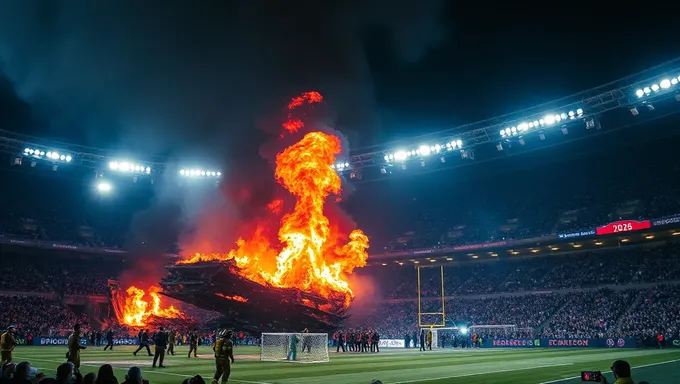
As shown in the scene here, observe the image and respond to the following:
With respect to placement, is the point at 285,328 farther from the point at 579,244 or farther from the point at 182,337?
the point at 579,244

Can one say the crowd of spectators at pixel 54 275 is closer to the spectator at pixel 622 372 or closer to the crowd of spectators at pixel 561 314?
the crowd of spectators at pixel 561 314

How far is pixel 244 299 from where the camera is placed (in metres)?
37.1

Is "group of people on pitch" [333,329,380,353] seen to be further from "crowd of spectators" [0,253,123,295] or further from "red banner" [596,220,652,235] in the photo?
"crowd of spectators" [0,253,123,295]

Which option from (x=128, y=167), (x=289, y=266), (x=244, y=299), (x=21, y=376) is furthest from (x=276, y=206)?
(x=21, y=376)

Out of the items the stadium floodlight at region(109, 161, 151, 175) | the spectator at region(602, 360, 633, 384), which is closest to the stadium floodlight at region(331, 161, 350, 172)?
the stadium floodlight at region(109, 161, 151, 175)

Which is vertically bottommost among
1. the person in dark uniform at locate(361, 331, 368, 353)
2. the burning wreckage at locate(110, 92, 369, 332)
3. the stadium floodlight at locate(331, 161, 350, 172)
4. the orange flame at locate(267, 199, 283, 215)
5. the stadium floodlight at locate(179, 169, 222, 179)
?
the person in dark uniform at locate(361, 331, 368, 353)

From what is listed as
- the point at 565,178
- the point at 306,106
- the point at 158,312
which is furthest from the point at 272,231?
the point at 565,178

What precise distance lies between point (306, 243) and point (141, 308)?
28.3 metres

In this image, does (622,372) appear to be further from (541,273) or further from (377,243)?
(377,243)

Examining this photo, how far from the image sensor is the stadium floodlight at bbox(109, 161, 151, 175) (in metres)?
56.5

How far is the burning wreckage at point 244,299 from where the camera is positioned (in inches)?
1412

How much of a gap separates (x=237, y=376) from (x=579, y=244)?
47.0 m

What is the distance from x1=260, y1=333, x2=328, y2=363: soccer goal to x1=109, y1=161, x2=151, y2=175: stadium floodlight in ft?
117

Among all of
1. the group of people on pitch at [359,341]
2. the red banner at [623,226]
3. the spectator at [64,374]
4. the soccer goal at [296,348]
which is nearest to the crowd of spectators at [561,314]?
the red banner at [623,226]
